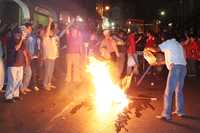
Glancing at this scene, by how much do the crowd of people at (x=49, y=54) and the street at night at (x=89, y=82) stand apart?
24 mm

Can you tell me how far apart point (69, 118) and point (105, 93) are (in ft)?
7.95

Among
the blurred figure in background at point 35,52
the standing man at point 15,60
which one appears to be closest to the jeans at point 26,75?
the blurred figure in background at point 35,52

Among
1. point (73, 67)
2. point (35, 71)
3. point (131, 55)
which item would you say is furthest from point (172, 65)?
point (131, 55)

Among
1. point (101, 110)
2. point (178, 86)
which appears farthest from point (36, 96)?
point (178, 86)

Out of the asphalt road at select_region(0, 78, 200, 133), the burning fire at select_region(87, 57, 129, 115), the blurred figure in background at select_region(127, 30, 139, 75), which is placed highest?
the blurred figure in background at select_region(127, 30, 139, 75)

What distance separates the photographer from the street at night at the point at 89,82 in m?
8.61

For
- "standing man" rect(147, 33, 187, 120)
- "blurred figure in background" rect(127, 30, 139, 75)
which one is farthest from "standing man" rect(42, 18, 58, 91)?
"standing man" rect(147, 33, 187, 120)

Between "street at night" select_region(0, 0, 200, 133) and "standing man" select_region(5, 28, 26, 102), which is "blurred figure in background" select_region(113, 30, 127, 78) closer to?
"street at night" select_region(0, 0, 200, 133)

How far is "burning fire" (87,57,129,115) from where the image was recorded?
1013 cm

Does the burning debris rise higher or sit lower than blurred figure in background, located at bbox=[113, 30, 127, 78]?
lower

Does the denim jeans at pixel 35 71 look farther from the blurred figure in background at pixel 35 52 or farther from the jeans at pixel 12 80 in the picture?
the jeans at pixel 12 80

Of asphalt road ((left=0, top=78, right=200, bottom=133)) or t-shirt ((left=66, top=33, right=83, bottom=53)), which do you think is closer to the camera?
asphalt road ((left=0, top=78, right=200, bottom=133))

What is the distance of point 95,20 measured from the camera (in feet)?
115

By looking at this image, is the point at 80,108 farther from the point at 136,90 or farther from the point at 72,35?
the point at 72,35
